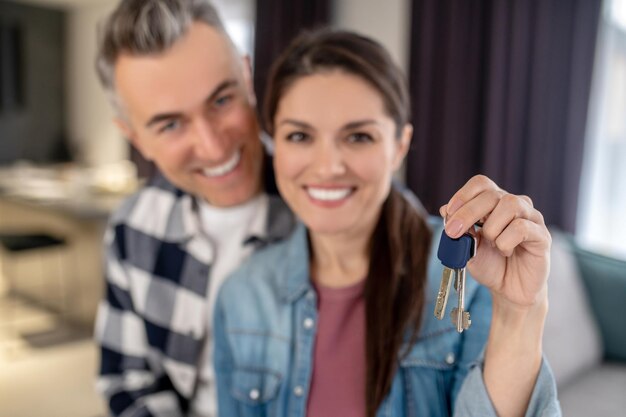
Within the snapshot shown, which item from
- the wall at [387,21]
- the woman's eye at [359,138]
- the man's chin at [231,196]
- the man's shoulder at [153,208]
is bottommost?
the man's shoulder at [153,208]

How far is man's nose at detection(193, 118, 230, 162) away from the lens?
0.87 m

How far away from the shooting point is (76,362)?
243 centimetres

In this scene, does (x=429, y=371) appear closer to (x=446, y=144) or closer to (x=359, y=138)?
(x=359, y=138)

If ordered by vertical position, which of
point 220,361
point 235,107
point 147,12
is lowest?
point 220,361

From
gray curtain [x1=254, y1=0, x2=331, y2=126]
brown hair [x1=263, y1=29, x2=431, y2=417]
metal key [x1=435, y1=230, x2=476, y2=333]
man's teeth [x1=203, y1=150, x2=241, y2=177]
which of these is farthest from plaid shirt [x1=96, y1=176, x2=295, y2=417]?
Answer: gray curtain [x1=254, y1=0, x2=331, y2=126]

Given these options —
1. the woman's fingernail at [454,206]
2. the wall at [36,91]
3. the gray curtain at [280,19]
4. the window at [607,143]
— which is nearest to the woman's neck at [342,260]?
the woman's fingernail at [454,206]

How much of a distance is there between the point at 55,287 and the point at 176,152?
245 cm

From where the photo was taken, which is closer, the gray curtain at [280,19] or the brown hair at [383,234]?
the brown hair at [383,234]

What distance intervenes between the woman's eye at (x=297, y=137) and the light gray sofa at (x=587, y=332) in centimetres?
33

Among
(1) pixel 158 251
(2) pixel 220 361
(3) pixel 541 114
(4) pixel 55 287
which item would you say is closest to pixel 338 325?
(2) pixel 220 361

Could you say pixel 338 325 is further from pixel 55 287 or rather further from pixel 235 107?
pixel 55 287

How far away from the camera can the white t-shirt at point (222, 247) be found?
0.99m

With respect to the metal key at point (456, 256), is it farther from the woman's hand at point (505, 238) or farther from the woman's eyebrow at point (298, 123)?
the woman's eyebrow at point (298, 123)

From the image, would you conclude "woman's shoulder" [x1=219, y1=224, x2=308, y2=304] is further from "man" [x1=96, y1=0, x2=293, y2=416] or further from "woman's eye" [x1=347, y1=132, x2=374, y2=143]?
"woman's eye" [x1=347, y1=132, x2=374, y2=143]
